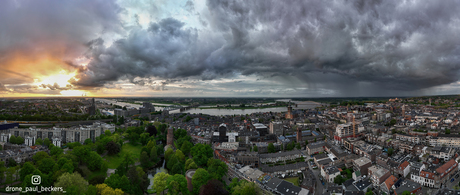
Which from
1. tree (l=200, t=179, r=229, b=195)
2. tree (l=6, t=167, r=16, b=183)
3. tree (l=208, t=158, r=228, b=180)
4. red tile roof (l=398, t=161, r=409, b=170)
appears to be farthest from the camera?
red tile roof (l=398, t=161, r=409, b=170)

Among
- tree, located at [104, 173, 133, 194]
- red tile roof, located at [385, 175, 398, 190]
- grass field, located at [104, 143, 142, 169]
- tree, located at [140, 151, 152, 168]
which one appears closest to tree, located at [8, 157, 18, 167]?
grass field, located at [104, 143, 142, 169]

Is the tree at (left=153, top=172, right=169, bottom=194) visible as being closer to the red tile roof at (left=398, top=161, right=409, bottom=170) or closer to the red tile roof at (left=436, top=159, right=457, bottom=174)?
the red tile roof at (left=398, top=161, right=409, bottom=170)

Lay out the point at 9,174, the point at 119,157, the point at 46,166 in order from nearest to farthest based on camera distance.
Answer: the point at 9,174 → the point at 46,166 → the point at 119,157

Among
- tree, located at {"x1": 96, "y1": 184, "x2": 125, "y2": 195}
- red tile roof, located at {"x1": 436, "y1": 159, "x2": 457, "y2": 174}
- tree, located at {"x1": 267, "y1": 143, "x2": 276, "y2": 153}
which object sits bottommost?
tree, located at {"x1": 267, "y1": 143, "x2": 276, "y2": 153}

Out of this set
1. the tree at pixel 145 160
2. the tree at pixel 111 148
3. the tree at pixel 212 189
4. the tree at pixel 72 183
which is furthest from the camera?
the tree at pixel 111 148

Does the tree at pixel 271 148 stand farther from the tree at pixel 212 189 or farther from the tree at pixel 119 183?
the tree at pixel 119 183

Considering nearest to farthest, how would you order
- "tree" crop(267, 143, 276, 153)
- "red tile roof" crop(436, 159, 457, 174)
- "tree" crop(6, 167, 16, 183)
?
"tree" crop(6, 167, 16, 183) < "red tile roof" crop(436, 159, 457, 174) < "tree" crop(267, 143, 276, 153)

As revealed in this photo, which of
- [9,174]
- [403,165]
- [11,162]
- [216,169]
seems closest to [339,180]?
[403,165]

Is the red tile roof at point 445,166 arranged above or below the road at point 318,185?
above

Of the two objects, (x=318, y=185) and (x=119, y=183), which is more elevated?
(x=119, y=183)

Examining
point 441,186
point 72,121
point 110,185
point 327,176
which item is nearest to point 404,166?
point 441,186

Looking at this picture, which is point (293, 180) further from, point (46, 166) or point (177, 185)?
point (46, 166)

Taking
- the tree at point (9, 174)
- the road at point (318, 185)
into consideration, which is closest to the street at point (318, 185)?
the road at point (318, 185)

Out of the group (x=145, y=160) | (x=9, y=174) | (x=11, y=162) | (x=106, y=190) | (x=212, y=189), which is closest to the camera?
(x=106, y=190)
